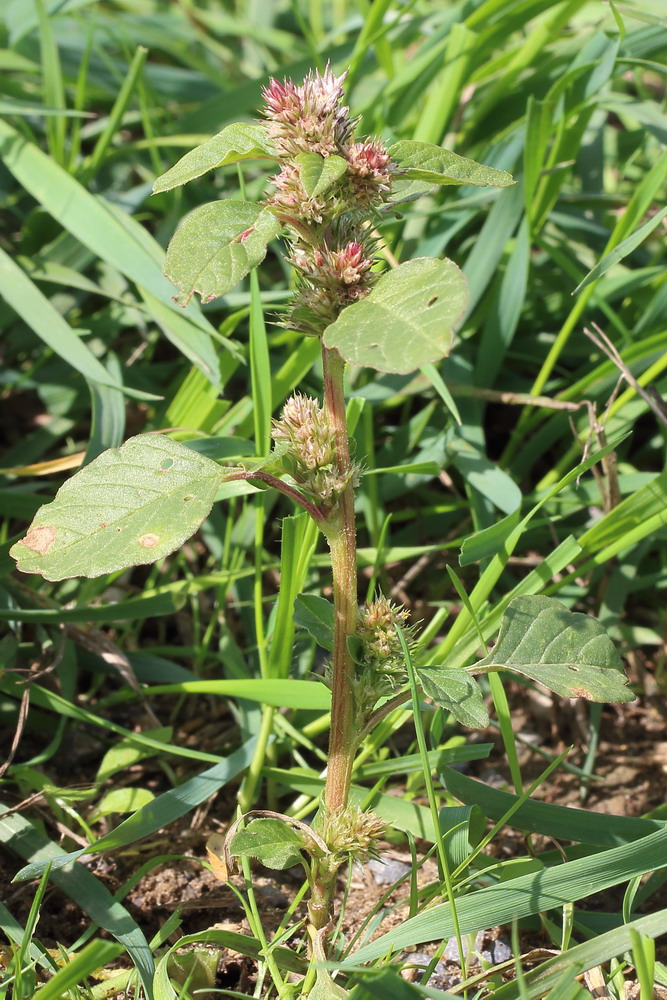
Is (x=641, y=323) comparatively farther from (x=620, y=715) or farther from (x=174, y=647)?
(x=174, y=647)

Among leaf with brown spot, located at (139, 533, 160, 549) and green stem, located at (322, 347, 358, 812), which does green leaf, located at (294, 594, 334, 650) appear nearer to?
green stem, located at (322, 347, 358, 812)

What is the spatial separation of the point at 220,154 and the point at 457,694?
77cm

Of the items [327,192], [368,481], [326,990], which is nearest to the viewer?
[327,192]

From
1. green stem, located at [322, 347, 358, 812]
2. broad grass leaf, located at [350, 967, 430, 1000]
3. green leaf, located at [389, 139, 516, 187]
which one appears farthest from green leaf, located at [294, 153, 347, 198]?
broad grass leaf, located at [350, 967, 430, 1000]

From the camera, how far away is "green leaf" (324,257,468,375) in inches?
37.9

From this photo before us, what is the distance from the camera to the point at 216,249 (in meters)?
1.12

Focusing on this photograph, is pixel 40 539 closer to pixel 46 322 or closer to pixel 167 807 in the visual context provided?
pixel 167 807

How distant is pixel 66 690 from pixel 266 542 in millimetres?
593

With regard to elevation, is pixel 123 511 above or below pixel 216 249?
below

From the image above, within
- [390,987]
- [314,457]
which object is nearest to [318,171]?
[314,457]

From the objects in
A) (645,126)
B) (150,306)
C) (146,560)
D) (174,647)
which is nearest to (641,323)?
(645,126)

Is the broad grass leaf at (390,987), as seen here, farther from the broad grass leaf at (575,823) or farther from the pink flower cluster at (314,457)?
the pink flower cluster at (314,457)

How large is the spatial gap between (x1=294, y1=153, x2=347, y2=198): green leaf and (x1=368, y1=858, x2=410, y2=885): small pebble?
1245 millimetres

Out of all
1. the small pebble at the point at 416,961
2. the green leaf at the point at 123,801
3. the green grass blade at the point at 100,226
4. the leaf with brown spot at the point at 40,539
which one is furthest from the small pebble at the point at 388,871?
the green grass blade at the point at 100,226
